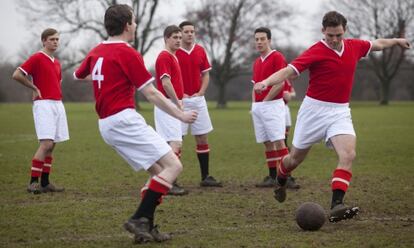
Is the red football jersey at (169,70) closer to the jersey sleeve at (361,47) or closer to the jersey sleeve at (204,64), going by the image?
the jersey sleeve at (204,64)

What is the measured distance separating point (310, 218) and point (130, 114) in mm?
2260

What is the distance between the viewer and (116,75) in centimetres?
595

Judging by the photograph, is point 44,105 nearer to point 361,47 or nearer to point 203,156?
point 203,156

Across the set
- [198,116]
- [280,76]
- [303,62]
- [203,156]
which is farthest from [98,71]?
[203,156]

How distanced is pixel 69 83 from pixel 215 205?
83.3 meters

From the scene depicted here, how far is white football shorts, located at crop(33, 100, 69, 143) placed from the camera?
9.41 m

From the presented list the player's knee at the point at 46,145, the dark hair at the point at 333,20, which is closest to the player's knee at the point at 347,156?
the dark hair at the point at 333,20

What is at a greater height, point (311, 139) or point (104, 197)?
point (311, 139)

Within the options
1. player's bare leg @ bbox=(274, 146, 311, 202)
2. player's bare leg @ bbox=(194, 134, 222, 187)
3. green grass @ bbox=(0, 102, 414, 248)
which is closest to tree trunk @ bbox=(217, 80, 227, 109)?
green grass @ bbox=(0, 102, 414, 248)

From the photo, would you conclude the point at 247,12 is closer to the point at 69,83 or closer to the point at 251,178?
the point at 69,83

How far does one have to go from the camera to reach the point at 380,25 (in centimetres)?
6625

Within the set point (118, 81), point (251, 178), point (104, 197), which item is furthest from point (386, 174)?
point (118, 81)

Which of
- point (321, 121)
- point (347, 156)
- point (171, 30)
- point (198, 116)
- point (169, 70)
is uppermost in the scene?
point (171, 30)

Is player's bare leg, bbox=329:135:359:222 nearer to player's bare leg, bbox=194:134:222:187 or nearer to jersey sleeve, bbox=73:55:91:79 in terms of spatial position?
jersey sleeve, bbox=73:55:91:79
